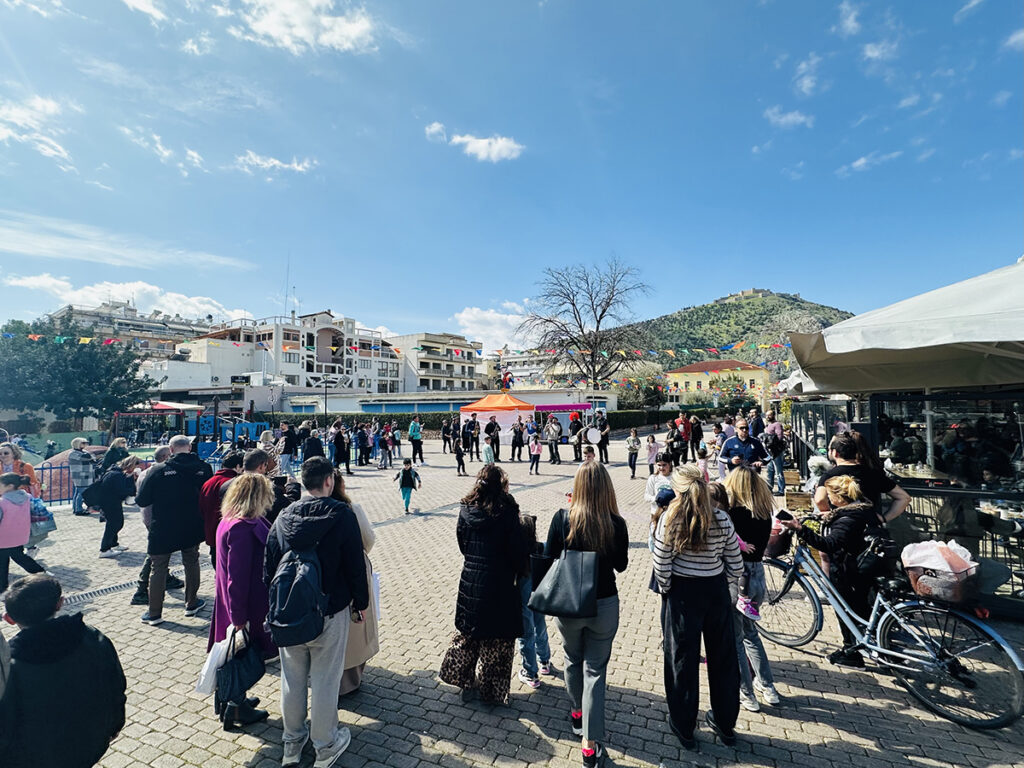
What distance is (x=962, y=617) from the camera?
3.25 meters

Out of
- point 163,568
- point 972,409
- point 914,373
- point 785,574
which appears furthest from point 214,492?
point 914,373

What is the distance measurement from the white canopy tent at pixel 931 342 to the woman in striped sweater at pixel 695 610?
2.14 meters

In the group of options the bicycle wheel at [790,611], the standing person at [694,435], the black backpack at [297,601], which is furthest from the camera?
the standing person at [694,435]

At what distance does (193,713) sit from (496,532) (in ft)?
8.40

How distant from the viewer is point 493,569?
3.35 metres

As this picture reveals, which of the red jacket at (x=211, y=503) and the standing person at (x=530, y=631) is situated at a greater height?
the red jacket at (x=211, y=503)

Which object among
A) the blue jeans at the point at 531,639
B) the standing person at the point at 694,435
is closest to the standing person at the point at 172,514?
the blue jeans at the point at 531,639

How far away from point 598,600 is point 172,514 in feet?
14.1

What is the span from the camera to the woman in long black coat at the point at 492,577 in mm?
3342

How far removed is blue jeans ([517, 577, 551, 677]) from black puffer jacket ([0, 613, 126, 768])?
94.7 inches

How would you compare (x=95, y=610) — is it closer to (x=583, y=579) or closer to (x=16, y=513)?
(x=16, y=513)

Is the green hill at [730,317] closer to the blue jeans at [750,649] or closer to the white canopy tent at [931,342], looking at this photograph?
the white canopy tent at [931,342]

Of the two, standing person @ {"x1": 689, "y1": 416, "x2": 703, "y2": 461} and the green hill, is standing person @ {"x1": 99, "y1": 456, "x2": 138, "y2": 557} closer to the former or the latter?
standing person @ {"x1": 689, "y1": 416, "x2": 703, "y2": 461}

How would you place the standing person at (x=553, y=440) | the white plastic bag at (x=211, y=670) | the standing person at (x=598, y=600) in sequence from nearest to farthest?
the standing person at (x=598, y=600), the white plastic bag at (x=211, y=670), the standing person at (x=553, y=440)
